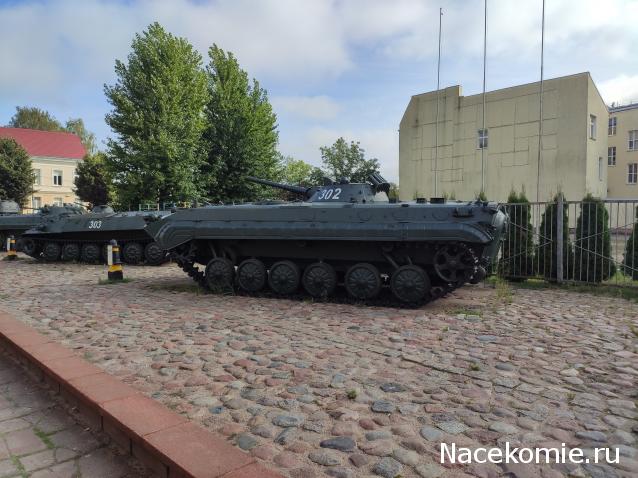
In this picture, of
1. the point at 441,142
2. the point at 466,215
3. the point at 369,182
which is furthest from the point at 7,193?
the point at 466,215

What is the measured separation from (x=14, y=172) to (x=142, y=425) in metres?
45.0

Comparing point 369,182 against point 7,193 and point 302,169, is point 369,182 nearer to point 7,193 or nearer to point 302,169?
point 7,193

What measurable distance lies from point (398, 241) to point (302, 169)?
57386 mm

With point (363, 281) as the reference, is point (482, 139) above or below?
above

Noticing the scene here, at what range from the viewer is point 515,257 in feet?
37.6

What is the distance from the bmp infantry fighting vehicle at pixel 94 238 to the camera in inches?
626

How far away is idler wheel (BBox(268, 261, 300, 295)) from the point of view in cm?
928

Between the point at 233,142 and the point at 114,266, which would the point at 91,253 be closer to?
the point at 114,266

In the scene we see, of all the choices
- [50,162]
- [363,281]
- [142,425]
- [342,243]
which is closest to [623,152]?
[342,243]

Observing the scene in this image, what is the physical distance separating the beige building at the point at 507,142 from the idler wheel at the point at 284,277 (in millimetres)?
15601

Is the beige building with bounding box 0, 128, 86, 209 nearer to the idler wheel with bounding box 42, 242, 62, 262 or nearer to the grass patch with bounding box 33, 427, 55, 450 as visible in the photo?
the idler wheel with bounding box 42, 242, 62, 262

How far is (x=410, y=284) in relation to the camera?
327 inches
